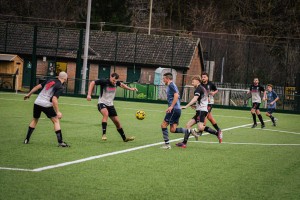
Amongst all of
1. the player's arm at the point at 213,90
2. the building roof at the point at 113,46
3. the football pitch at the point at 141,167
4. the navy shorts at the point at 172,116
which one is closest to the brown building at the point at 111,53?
the building roof at the point at 113,46

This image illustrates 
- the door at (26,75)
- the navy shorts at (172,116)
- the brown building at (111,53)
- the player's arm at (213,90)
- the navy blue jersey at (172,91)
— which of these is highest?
the brown building at (111,53)

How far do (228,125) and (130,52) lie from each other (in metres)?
31.5

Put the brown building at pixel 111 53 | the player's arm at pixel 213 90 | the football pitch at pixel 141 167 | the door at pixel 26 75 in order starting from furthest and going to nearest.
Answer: the brown building at pixel 111 53 → the door at pixel 26 75 → the player's arm at pixel 213 90 → the football pitch at pixel 141 167

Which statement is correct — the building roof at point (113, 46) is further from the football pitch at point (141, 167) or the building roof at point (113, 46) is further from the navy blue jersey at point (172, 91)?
the navy blue jersey at point (172, 91)

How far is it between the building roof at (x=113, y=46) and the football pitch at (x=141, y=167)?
36.0m

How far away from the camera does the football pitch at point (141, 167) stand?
9.50m

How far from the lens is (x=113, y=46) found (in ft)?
188

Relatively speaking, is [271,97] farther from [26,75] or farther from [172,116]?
[26,75]

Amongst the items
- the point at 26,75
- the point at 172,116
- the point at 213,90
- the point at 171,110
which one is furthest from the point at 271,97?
the point at 26,75

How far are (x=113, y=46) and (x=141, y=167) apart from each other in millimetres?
45913

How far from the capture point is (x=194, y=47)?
183ft

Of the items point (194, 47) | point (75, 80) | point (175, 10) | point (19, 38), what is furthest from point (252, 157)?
point (175, 10)

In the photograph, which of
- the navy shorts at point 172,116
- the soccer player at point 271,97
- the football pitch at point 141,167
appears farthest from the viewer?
the soccer player at point 271,97

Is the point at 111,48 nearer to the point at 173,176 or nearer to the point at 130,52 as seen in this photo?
the point at 130,52
